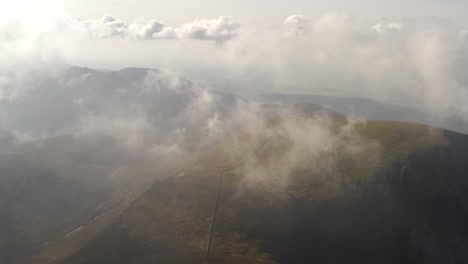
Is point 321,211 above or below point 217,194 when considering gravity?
below

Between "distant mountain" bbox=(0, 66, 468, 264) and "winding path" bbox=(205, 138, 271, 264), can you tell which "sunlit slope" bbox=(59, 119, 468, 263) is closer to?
"distant mountain" bbox=(0, 66, 468, 264)

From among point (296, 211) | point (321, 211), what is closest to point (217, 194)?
point (296, 211)

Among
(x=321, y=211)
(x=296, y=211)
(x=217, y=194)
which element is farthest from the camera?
(x=217, y=194)

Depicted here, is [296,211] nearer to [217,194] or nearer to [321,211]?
[321,211]

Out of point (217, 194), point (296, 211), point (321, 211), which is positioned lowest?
point (296, 211)

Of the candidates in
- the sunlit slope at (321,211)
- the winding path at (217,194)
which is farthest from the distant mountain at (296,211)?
the winding path at (217,194)

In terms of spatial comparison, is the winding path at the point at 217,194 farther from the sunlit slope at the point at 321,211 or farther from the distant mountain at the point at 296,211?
the sunlit slope at the point at 321,211

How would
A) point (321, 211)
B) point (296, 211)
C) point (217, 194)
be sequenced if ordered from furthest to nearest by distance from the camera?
point (217, 194), point (296, 211), point (321, 211)

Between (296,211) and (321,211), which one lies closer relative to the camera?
(321,211)

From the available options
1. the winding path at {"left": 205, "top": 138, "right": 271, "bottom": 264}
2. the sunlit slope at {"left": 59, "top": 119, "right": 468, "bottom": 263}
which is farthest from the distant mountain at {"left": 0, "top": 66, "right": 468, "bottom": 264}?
the winding path at {"left": 205, "top": 138, "right": 271, "bottom": 264}

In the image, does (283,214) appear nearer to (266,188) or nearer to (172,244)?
(266,188)
